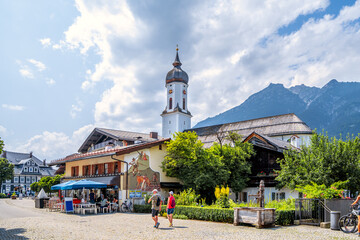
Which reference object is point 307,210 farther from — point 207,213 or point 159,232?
point 159,232

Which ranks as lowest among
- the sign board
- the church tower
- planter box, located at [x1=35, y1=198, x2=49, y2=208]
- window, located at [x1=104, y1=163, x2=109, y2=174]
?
planter box, located at [x1=35, y1=198, x2=49, y2=208]

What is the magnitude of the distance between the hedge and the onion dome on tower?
57.1m

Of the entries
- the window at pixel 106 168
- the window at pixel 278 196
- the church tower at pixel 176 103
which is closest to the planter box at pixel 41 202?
the window at pixel 106 168

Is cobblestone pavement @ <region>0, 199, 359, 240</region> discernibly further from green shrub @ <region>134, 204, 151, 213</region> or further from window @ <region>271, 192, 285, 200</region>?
window @ <region>271, 192, 285, 200</region>

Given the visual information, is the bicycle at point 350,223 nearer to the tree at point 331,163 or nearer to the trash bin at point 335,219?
the trash bin at point 335,219

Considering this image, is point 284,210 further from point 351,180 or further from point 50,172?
point 50,172

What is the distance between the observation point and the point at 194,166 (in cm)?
2714

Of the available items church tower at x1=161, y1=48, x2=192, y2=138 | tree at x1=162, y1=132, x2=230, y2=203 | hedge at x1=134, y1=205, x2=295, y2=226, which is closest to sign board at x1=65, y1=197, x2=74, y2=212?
hedge at x1=134, y1=205, x2=295, y2=226

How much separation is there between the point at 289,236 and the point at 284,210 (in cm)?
387

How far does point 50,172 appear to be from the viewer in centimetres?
10356

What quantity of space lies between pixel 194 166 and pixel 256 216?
11.6 metres

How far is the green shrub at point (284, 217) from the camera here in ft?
55.0

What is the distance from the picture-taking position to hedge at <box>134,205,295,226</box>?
55.5 feet

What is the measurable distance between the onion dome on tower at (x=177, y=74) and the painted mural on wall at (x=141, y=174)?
49.5 metres
